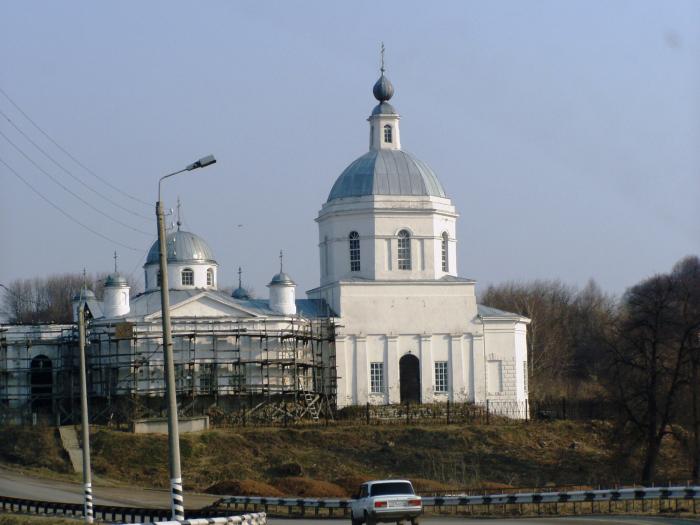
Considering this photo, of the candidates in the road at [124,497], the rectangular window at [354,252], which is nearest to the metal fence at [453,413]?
the rectangular window at [354,252]

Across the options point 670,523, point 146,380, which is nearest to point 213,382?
point 146,380

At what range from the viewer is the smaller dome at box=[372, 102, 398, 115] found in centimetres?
6862

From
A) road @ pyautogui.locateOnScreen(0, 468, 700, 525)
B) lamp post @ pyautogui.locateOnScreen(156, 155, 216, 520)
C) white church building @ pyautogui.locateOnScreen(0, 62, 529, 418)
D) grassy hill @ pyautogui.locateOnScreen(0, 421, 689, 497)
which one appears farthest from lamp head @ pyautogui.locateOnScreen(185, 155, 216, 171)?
white church building @ pyautogui.locateOnScreen(0, 62, 529, 418)

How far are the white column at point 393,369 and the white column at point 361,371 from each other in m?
0.92

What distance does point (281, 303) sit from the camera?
6488cm

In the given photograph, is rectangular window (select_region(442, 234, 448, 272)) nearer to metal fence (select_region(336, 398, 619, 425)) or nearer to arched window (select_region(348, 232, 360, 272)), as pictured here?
arched window (select_region(348, 232, 360, 272))

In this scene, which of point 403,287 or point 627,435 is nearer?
point 627,435

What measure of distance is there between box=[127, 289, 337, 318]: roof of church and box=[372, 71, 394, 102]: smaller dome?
374 inches

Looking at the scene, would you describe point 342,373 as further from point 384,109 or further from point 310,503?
point 310,503

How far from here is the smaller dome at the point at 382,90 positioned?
69.1m

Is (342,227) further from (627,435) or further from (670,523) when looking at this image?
(670,523)

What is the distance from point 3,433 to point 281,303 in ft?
43.5

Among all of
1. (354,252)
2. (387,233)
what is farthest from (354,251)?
(387,233)

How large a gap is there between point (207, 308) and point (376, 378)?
7658 mm
